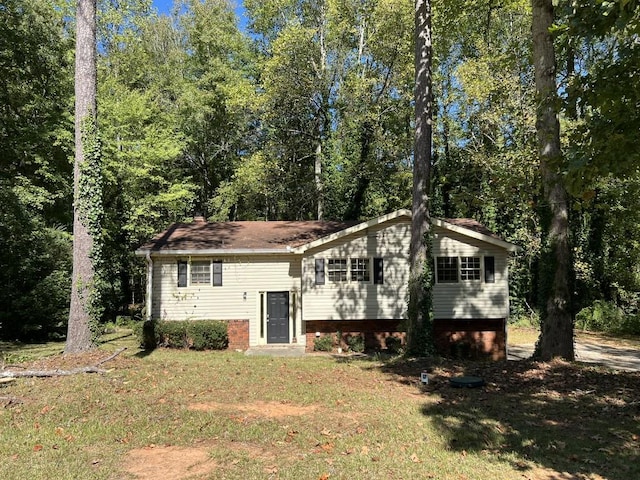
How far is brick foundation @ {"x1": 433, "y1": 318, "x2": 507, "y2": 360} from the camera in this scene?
1766 cm

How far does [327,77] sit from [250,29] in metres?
9.00

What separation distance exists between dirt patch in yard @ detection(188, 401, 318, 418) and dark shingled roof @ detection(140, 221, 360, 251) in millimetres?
11121

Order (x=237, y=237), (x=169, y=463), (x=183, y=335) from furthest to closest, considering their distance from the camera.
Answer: (x=237, y=237) → (x=183, y=335) → (x=169, y=463)

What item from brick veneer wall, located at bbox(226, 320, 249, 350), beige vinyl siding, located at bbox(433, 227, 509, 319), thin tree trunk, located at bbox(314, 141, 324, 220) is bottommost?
brick veneer wall, located at bbox(226, 320, 249, 350)

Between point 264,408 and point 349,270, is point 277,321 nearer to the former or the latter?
point 349,270

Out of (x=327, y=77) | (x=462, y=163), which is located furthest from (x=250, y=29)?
(x=462, y=163)

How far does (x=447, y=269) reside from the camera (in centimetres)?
1775

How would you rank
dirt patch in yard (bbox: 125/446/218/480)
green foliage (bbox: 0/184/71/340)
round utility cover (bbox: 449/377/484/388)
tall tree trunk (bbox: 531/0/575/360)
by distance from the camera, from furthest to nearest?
green foliage (bbox: 0/184/71/340) → tall tree trunk (bbox: 531/0/575/360) → round utility cover (bbox: 449/377/484/388) → dirt patch in yard (bbox: 125/446/218/480)

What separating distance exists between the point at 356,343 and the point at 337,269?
286 cm

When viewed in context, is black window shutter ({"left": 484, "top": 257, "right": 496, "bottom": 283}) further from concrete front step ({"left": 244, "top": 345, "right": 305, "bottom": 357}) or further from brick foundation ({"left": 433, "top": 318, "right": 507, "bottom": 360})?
concrete front step ({"left": 244, "top": 345, "right": 305, "bottom": 357})

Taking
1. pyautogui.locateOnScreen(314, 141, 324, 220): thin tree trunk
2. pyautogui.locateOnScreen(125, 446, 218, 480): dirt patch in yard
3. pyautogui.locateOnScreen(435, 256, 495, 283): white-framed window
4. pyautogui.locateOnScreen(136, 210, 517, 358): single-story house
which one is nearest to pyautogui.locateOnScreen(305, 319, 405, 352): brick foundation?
pyautogui.locateOnScreen(136, 210, 517, 358): single-story house

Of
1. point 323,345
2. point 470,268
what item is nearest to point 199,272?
point 323,345

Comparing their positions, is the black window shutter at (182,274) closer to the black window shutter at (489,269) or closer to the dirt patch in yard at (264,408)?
the dirt patch in yard at (264,408)

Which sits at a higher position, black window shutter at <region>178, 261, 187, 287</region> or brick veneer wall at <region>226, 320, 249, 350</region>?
black window shutter at <region>178, 261, 187, 287</region>
